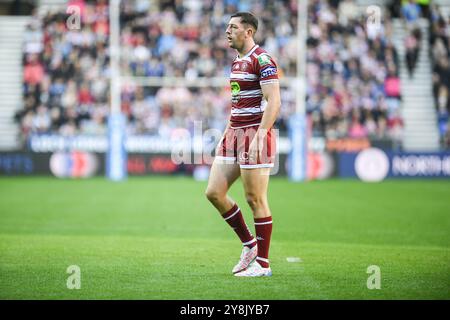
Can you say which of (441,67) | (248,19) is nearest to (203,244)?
(248,19)

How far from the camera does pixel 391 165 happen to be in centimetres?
2452

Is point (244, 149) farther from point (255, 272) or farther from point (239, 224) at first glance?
point (255, 272)

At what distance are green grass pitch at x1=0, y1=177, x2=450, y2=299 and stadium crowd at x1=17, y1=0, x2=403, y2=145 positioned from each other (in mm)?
5172

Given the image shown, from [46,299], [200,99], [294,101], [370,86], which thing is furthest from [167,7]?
[46,299]

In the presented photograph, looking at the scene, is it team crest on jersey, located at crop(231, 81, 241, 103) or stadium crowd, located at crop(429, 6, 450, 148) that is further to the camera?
stadium crowd, located at crop(429, 6, 450, 148)

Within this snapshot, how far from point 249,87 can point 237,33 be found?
1.77 ft

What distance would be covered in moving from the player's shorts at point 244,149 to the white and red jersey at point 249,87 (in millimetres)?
A: 92

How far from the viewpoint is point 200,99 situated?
25.4 meters

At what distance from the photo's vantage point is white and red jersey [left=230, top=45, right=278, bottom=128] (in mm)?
8281

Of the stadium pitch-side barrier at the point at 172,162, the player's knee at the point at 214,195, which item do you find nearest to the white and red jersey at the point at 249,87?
the player's knee at the point at 214,195

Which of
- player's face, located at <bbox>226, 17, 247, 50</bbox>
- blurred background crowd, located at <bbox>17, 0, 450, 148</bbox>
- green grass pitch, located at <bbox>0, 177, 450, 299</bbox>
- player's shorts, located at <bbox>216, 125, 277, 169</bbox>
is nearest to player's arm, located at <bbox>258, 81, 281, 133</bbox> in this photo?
player's shorts, located at <bbox>216, 125, 277, 169</bbox>

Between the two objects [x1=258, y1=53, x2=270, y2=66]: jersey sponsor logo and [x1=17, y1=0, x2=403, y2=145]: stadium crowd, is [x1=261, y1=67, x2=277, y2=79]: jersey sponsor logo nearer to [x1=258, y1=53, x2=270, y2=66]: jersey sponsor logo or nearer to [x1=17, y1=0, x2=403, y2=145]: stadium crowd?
[x1=258, y1=53, x2=270, y2=66]: jersey sponsor logo

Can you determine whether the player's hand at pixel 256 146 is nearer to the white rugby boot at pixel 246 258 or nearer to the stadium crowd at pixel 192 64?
the white rugby boot at pixel 246 258

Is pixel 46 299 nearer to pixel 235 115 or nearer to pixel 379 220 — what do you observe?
pixel 235 115
